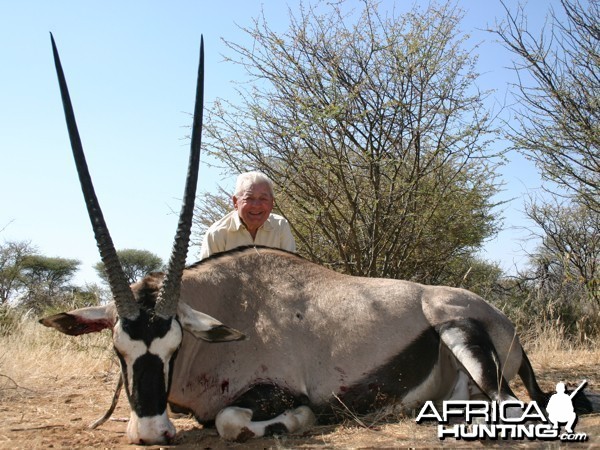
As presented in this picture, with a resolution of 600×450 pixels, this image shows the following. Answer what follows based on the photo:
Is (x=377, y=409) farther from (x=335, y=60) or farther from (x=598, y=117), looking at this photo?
(x=598, y=117)

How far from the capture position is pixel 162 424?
3.63m

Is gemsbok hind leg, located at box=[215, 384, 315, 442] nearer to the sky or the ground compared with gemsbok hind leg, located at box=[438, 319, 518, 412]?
nearer to the ground

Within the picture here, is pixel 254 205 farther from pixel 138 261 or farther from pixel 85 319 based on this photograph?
pixel 138 261

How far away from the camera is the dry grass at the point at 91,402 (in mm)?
3857

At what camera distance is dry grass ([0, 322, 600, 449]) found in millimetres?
3857

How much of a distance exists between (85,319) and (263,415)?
1.21 metres

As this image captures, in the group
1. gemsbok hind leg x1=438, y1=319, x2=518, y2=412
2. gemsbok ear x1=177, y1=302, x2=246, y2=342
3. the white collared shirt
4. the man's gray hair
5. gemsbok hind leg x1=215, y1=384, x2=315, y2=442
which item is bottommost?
gemsbok hind leg x1=215, y1=384, x2=315, y2=442

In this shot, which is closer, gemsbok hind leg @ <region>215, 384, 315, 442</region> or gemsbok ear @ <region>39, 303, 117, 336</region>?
gemsbok hind leg @ <region>215, 384, 315, 442</region>

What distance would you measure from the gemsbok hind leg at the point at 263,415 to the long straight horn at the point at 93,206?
2.80ft

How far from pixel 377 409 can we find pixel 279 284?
1.02m

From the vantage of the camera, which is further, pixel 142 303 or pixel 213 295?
pixel 213 295

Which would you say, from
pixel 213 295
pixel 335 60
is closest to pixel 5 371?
pixel 213 295

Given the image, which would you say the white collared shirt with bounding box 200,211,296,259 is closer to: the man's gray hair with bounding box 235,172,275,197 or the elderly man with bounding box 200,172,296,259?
the elderly man with bounding box 200,172,296,259

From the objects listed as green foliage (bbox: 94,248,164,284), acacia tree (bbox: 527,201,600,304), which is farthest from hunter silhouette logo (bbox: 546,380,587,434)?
green foliage (bbox: 94,248,164,284)
